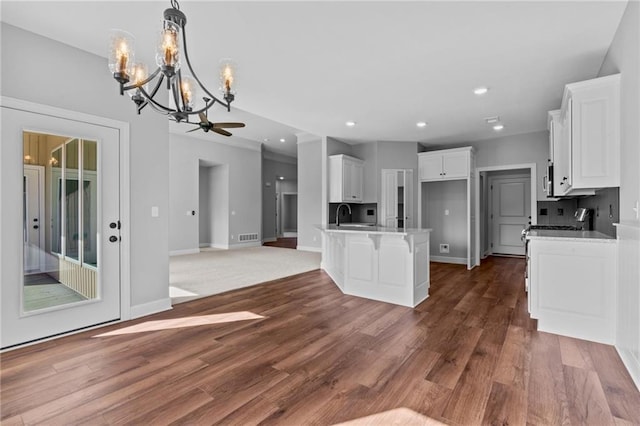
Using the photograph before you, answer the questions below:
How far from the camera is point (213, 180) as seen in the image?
933 cm

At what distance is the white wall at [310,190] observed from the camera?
811 centimetres

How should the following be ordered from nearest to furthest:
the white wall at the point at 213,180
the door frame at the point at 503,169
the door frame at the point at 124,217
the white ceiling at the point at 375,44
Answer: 1. the white ceiling at the point at 375,44
2. the door frame at the point at 124,217
3. the door frame at the point at 503,169
4. the white wall at the point at 213,180

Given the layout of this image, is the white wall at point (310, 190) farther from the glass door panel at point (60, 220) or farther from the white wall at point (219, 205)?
the glass door panel at point (60, 220)

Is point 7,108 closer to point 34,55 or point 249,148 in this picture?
point 34,55

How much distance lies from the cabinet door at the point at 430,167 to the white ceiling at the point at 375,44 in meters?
1.93

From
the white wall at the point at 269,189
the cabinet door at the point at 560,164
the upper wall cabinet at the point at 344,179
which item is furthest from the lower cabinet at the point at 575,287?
the white wall at the point at 269,189

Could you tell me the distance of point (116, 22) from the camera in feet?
8.45

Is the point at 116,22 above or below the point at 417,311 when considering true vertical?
above

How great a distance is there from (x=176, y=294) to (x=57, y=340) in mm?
1504

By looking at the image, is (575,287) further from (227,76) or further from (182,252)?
(182,252)

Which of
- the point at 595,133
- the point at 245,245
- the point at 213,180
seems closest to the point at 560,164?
the point at 595,133

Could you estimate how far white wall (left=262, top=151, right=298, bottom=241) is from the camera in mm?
10633

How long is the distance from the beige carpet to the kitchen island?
1.51m

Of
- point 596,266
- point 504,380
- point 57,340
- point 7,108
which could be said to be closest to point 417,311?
point 504,380
